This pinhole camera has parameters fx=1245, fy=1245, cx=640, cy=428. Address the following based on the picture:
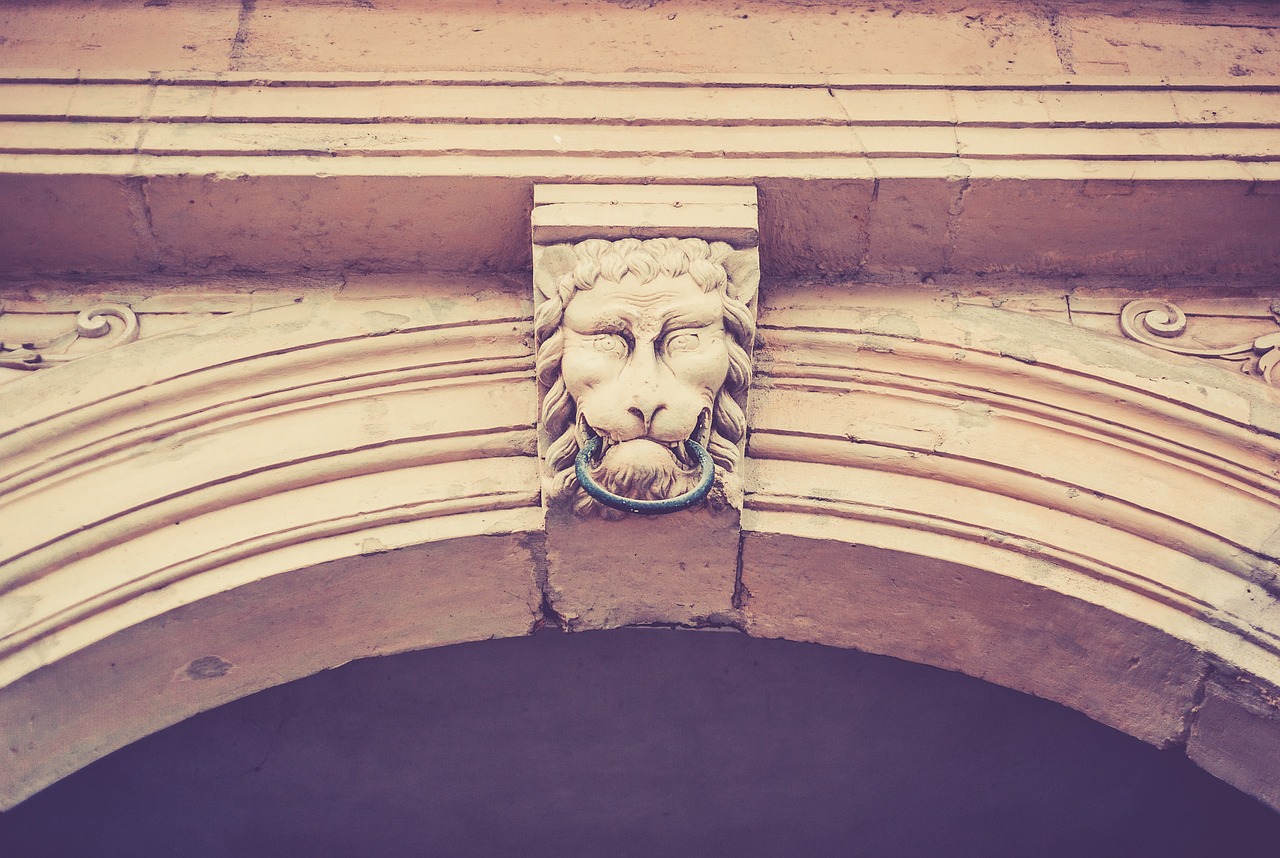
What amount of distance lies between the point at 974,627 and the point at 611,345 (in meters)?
1.01

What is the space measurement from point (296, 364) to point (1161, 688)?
6.67ft

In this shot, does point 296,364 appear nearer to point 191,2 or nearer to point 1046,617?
point 191,2

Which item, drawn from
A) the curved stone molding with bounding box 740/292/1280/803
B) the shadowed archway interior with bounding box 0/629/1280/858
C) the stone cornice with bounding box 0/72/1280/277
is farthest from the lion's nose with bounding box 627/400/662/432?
the shadowed archway interior with bounding box 0/629/1280/858

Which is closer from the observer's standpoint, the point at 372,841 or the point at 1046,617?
the point at 1046,617

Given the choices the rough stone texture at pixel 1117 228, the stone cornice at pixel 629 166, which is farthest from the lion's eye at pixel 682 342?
the rough stone texture at pixel 1117 228

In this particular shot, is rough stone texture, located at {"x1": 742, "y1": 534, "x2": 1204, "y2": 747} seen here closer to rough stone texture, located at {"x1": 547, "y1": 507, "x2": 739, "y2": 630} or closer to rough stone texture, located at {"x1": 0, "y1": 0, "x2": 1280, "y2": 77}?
rough stone texture, located at {"x1": 547, "y1": 507, "x2": 739, "y2": 630}

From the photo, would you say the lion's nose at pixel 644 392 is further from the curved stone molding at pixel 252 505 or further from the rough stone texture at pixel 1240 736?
the rough stone texture at pixel 1240 736

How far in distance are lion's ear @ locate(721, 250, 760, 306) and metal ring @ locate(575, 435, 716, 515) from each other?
1.43 feet

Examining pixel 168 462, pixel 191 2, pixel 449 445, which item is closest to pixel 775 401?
pixel 449 445

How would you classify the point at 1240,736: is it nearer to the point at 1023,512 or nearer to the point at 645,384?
the point at 1023,512

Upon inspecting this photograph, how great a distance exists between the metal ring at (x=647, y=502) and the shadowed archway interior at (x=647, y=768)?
1.07 metres

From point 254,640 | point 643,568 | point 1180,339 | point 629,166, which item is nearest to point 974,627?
point 643,568

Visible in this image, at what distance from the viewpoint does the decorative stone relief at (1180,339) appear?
2908mm

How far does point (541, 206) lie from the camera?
2.87 meters
